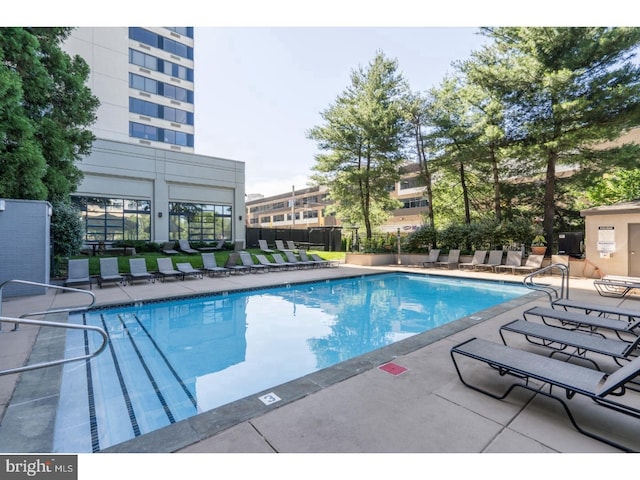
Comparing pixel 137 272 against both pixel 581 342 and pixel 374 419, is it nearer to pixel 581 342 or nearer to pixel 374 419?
pixel 374 419

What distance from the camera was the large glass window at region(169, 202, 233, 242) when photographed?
20906 mm

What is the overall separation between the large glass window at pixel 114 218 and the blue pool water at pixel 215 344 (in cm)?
1312

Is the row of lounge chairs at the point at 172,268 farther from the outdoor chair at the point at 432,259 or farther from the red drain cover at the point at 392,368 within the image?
the red drain cover at the point at 392,368

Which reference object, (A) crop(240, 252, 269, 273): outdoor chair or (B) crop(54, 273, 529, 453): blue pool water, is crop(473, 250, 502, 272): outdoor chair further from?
(A) crop(240, 252, 269, 273): outdoor chair

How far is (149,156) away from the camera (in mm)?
19406

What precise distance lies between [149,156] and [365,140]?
42.8 ft

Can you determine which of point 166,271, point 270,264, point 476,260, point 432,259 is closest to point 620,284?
point 476,260

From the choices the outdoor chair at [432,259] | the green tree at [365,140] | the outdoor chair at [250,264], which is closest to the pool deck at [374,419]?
the outdoor chair at [250,264]

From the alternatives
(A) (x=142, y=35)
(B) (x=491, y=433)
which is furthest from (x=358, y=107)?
(A) (x=142, y=35)

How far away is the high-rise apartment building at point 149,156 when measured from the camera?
18.5 m

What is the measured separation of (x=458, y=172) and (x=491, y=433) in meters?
17.4
